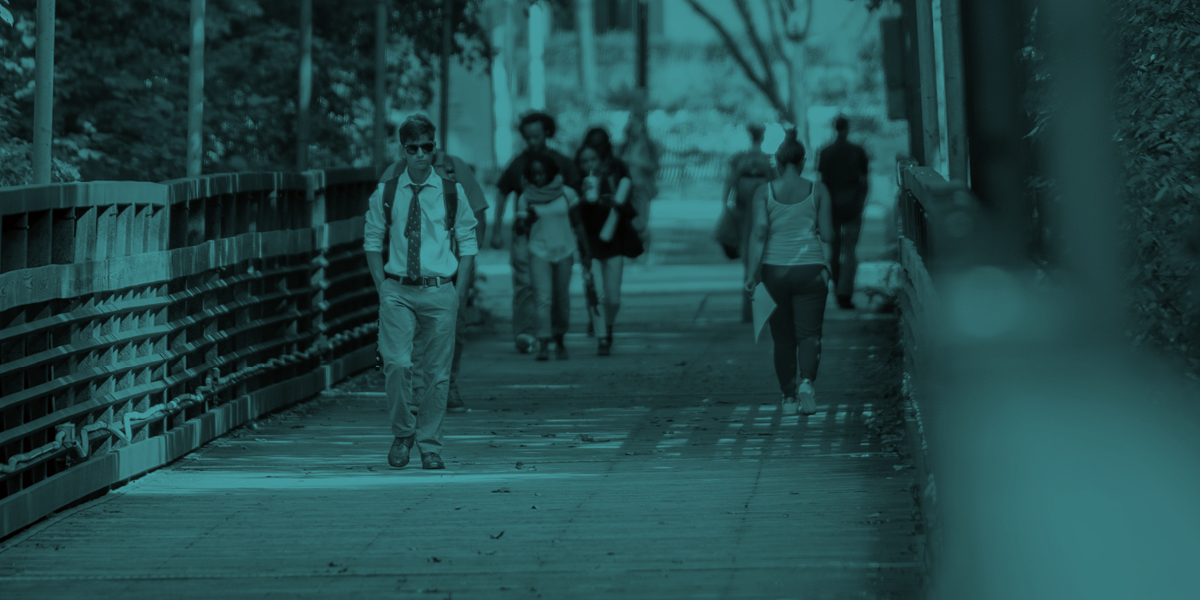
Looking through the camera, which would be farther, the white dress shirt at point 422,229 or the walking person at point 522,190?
the walking person at point 522,190

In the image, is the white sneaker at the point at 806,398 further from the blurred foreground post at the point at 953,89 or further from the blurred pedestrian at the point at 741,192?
the blurred pedestrian at the point at 741,192

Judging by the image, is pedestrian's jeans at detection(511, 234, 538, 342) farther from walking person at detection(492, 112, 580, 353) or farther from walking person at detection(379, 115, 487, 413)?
walking person at detection(379, 115, 487, 413)

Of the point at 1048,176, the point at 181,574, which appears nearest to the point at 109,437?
the point at 181,574

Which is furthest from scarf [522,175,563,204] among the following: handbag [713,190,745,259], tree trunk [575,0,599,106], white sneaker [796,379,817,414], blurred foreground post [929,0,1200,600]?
tree trunk [575,0,599,106]

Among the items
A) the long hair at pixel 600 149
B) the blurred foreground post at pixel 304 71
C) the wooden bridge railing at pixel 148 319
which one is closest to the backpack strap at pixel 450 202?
the wooden bridge railing at pixel 148 319

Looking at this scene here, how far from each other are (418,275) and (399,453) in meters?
0.90

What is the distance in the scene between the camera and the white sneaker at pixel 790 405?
33.4 ft

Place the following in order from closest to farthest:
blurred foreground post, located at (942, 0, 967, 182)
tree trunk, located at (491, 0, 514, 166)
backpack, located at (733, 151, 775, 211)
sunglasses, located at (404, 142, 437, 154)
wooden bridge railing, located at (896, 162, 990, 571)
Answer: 1. wooden bridge railing, located at (896, 162, 990, 571)
2. sunglasses, located at (404, 142, 437, 154)
3. blurred foreground post, located at (942, 0, 967, 182)
4. backpack, located at (733, 151, 775, 211)
5. tree trunk, located at (491, 0, 514, 166)

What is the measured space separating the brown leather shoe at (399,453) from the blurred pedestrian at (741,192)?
7190 mm

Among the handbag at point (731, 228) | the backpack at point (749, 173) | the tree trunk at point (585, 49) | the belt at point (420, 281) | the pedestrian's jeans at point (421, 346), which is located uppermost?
the tree trunk at point (585, 49)

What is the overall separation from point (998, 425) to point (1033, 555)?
1.11ft

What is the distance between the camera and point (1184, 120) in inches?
243

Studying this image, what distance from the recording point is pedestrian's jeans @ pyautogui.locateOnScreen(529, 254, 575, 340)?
44.0 ft

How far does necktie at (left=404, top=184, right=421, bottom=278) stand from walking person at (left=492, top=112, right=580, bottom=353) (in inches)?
169
